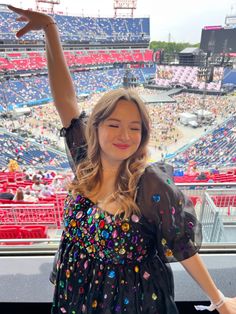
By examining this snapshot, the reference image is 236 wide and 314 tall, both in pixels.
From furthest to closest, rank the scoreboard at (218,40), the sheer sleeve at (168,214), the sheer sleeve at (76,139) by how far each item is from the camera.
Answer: the scoreboard at (218,40)
the sheer sleeve at (76,139)
the sheer sleeve at (168,214)

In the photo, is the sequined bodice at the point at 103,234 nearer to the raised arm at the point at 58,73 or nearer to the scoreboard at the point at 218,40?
the raised arm at the point at 58,73

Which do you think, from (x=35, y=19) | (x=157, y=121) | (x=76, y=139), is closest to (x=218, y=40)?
(x=35, y=19)

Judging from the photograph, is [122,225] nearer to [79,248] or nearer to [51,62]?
[79,248]

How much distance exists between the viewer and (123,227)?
19.5 inches

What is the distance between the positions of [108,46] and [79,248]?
6762 millimetres

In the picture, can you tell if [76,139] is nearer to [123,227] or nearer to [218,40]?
[123,227]

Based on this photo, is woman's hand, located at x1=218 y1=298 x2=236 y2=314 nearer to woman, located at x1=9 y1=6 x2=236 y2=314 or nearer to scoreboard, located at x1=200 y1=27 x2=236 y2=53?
woman, located at x1=9 y1=6 x2=236 y2=314

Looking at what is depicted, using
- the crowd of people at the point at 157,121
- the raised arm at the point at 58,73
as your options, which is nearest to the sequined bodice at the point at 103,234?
the raised arm at the point at 58,73

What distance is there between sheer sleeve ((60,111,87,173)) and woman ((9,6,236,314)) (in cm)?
4

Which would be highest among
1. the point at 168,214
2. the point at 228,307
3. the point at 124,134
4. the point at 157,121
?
the point at 124,134

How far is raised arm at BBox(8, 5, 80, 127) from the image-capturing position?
69 centimetres

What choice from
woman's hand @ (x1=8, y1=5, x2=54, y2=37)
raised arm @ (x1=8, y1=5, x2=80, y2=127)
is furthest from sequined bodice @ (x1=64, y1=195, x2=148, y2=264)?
woman's hand @ (x1=8, y1=5, x2=54, y2=37)

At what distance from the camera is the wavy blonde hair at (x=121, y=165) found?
51 centimetres

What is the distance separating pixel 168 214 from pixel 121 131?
18 centimetres
